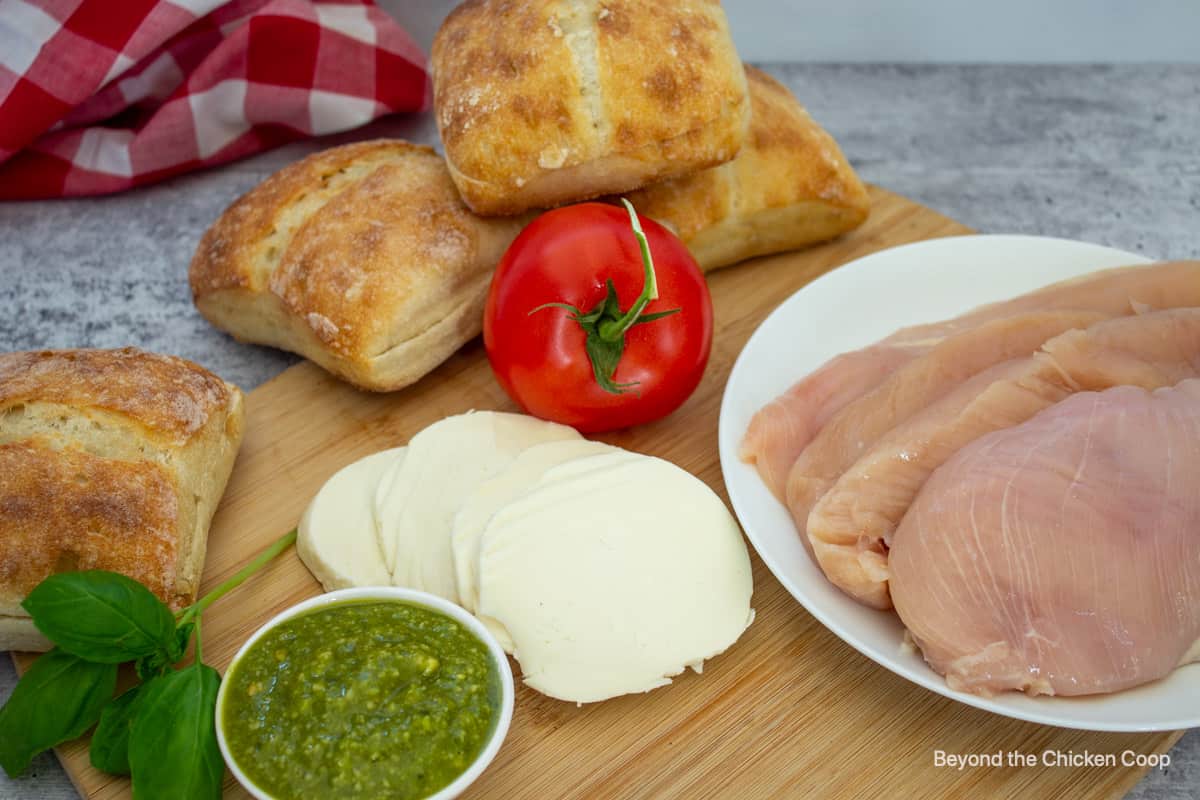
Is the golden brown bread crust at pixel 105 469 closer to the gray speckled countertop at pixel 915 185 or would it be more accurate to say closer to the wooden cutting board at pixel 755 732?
the wooden cutting board at pixel 755 732

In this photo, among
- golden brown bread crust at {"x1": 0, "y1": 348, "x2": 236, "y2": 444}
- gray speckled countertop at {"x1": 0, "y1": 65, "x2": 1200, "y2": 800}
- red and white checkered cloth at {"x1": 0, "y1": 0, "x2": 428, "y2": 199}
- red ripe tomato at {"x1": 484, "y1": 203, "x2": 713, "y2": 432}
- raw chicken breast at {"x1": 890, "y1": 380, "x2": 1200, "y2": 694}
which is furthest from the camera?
red and white checkered cloth at {"x1": 0, "y1": 0, "x2": 428, "y2": 199}

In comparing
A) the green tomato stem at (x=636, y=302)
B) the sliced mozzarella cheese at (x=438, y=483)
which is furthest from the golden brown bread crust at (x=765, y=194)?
the sliced mozzarella cheese at (x=438, y=483)

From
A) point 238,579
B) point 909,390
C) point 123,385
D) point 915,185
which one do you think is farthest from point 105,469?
point 915,185

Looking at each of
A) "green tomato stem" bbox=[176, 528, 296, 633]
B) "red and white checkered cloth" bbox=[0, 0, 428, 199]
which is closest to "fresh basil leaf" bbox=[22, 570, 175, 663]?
"green tomato stem" bbox=[176, 528, 296, 633]

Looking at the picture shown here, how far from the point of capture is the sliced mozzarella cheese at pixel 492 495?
7.27ft

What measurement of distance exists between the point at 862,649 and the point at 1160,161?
2545 millimetres

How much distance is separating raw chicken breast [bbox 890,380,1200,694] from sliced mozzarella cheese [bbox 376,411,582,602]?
2.81 feet

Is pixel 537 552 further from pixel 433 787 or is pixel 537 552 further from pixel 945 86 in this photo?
pixel 945 86

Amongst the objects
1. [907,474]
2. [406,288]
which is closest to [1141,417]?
[907,474]

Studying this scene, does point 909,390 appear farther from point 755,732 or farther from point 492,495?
point 492,495

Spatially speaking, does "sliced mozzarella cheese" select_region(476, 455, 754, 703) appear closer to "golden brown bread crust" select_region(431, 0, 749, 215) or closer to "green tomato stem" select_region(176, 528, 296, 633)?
"green tomato stem" select_region(176, 528, 296, 633)

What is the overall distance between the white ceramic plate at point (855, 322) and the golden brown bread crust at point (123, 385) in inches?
45.4

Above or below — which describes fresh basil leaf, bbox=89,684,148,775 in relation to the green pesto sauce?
below

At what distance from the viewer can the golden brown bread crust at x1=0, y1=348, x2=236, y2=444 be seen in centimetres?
242
